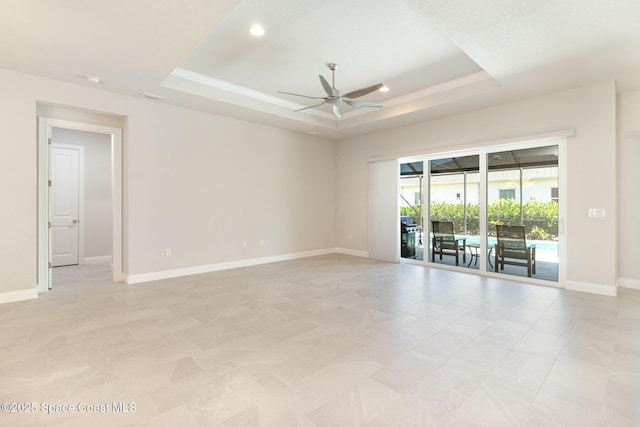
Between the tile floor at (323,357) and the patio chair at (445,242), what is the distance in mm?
1633

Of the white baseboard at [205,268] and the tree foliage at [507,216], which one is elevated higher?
the tree foliage at [507,216]

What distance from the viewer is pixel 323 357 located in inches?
102

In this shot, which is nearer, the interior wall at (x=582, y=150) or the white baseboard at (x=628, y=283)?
the interior wall at (x=582, y=150)

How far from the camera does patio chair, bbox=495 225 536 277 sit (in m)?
5.15

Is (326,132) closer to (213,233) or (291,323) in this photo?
(213,233)

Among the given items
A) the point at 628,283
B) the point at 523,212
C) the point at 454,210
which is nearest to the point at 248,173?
the point at 454,210

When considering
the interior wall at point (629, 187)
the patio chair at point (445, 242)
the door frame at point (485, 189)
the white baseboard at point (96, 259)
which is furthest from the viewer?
the white baseboard at point (96, 259)

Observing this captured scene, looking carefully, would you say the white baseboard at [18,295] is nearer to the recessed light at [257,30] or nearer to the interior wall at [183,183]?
the interior wall at [183,183]

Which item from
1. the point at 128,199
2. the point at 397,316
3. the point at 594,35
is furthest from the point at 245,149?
the point at 594,35

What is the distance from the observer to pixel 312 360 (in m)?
2.54

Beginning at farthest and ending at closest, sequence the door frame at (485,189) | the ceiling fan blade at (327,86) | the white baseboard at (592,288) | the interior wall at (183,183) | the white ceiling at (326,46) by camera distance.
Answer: the door frame at (485,189) < the white baseboard at (592,288) < the interior wall at (183,183) < the ceiling fan blade at (327,86) < the white ceiling at (326,46)

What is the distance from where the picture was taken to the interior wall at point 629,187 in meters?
4.64

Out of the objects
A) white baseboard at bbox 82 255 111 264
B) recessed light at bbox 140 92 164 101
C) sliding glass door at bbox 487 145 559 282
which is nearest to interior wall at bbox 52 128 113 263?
white baseboard at bbox 82 255 111 264

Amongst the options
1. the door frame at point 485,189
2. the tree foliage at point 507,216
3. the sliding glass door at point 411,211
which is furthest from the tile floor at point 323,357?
the sliding glass door at point 411,211
